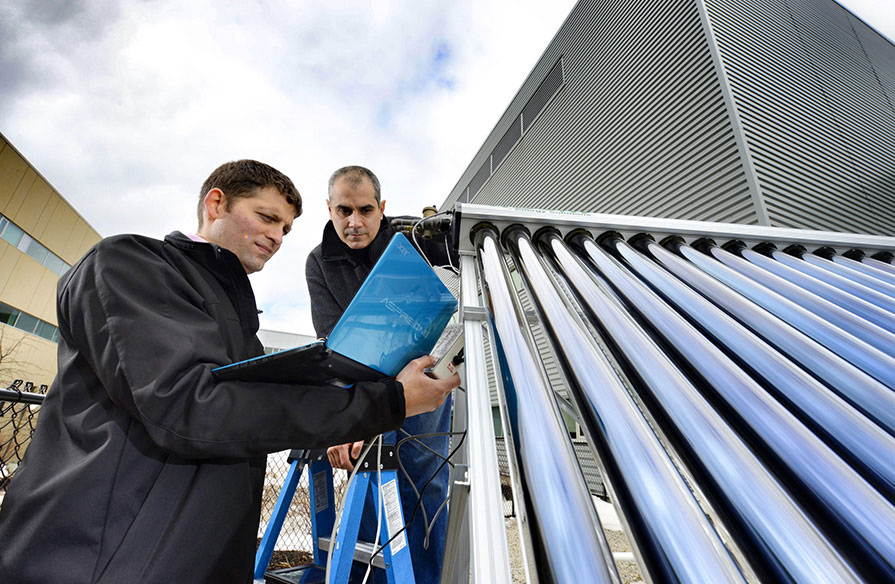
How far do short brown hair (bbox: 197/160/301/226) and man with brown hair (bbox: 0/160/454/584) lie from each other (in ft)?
1.74

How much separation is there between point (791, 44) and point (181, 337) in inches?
470

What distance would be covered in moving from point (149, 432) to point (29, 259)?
22.8 meters

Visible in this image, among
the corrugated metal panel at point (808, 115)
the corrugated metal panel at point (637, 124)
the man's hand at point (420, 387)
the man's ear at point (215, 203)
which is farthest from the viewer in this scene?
the corrugated metal panel at point (637, 124)

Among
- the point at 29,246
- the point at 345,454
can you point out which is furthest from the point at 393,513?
the point at 29,246

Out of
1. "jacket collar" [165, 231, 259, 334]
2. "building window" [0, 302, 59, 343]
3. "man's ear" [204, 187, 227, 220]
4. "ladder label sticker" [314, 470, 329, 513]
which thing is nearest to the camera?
"jacket collar" [165, 231, 259, 334]

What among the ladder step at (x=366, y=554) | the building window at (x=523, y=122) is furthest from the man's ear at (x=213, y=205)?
the building window at (x=523, y=122)

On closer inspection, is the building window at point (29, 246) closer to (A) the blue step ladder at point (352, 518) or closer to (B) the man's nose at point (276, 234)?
(A) the blue step ladder at point (352, 518)

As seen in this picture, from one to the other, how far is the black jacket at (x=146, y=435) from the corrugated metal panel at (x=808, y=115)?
7461mm

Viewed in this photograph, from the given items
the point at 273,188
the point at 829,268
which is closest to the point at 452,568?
the point at 829,268

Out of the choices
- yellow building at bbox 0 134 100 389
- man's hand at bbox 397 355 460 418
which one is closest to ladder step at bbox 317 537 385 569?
man's hand at bbox 397 355 460 418

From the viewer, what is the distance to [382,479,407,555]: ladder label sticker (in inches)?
53.9

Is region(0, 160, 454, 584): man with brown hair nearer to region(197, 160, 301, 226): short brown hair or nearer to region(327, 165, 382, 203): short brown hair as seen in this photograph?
region(197, 160, 301, 226): short brown hair

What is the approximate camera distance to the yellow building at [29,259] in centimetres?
1461

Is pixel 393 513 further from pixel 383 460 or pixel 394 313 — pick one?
pixel 394 313
